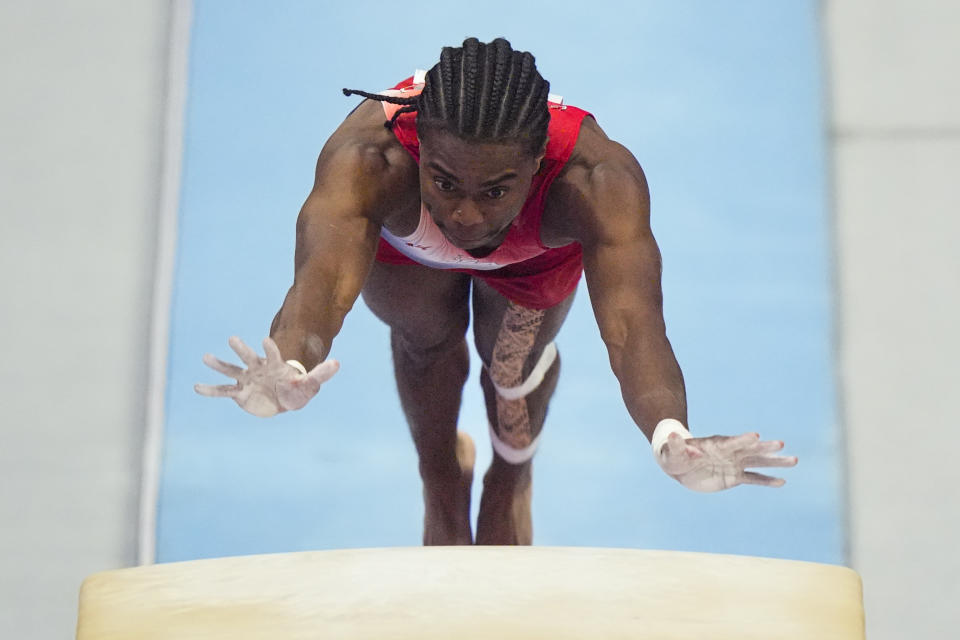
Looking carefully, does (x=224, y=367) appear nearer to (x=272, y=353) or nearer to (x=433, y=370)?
(x=272, y=353)

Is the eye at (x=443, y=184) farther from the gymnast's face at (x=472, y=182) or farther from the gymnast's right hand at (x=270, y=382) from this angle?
the gymnast's right hand at (x=270, y=382)

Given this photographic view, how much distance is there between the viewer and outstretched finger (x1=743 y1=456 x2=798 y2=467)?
0.99 m

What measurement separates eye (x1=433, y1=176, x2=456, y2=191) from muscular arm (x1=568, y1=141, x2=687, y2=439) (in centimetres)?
17

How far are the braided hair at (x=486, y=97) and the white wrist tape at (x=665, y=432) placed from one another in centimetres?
36

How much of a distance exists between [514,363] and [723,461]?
2.78 feet

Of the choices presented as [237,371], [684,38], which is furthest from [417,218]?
[684,38]

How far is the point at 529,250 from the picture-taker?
1518 mm

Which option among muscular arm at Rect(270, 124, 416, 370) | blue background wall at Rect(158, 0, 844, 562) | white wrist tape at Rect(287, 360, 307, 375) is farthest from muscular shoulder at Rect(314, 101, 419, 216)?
blue background wall at Rect(158, 0, 844, 562)

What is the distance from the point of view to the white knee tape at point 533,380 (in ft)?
6.18

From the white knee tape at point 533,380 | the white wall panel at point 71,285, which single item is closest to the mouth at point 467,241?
the white knee tape at point 533,380

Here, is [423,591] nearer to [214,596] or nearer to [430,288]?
[214,596]

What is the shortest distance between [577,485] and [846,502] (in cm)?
55

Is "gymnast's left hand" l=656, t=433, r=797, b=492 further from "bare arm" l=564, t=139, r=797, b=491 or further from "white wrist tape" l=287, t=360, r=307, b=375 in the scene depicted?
"white wrist tape" l=287, t=360, r=307, b=375

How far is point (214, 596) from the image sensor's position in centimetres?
80
